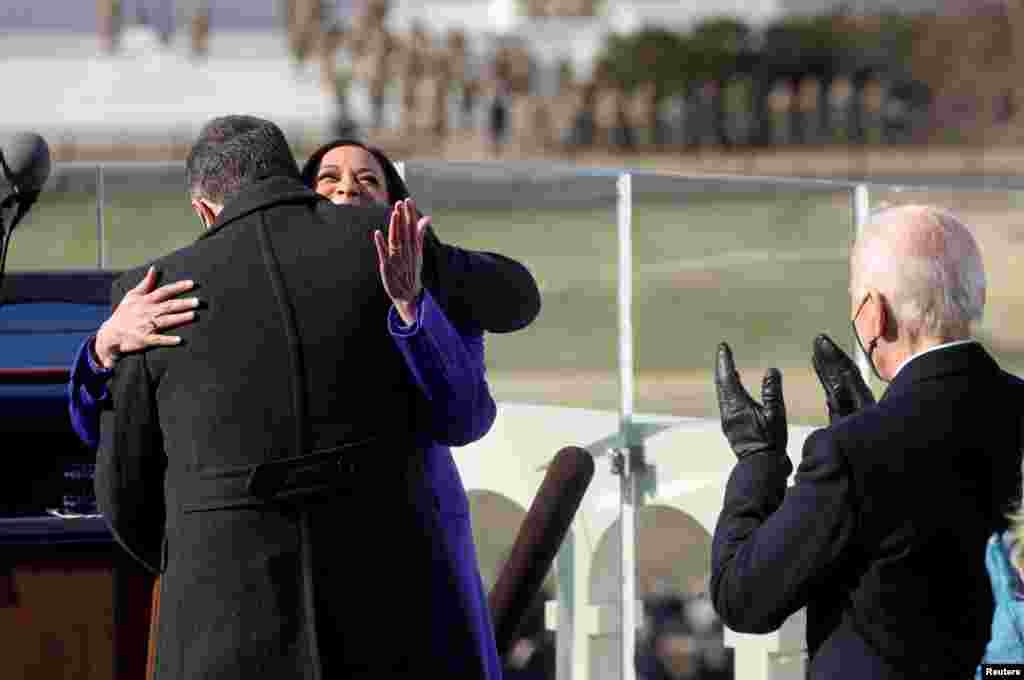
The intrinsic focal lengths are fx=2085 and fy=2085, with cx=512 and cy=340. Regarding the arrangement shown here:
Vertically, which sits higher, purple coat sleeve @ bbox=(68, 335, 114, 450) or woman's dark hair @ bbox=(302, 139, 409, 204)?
woman's dark hair @ bbox=(302, 139, 409, 204)

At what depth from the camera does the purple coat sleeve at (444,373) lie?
322 centimetres

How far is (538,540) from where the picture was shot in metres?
4.44

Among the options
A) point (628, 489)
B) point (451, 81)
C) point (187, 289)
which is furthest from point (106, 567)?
point (451, 81)

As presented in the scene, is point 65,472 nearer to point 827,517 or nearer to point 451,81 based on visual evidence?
point 827,517

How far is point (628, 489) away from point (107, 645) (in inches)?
54.4

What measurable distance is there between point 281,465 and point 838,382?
0.87 meters

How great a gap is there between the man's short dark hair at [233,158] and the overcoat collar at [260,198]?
2 cm

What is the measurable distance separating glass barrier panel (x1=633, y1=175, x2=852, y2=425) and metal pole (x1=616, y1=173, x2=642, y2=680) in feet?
33.4

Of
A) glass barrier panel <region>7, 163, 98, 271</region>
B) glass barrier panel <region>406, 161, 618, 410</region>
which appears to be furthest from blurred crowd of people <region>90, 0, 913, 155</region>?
glass barrier panel <region>7, 163, 98, 271</region>

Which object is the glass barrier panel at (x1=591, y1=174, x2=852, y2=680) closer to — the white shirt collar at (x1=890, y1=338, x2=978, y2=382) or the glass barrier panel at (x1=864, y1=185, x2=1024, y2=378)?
the white shirt collar at (x1=890, y1=338, x2=978, y2=382)

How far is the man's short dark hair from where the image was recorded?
3.37m

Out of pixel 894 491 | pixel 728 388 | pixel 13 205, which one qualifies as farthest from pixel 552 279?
pixel 894 491

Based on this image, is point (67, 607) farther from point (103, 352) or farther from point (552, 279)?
point (552, 279)

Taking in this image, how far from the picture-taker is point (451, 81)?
5506 centimetres
